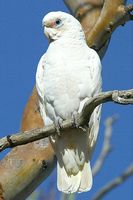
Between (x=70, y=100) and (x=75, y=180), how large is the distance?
0.60 meters

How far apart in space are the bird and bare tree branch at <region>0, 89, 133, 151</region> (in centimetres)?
45

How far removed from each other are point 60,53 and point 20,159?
0.83 metres

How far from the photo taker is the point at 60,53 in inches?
244

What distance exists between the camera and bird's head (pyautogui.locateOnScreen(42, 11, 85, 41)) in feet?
21.3

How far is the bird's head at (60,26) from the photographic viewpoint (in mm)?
6500

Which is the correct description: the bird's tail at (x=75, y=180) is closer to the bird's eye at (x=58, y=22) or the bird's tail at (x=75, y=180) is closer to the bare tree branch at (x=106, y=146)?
the bare tree branch at (x=106, y=146)

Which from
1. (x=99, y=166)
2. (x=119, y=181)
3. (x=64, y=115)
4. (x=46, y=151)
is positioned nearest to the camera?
(x=119, y=181)

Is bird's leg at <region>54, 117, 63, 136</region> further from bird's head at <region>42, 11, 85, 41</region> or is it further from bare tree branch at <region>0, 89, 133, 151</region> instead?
bird's head at <region>42, 11, 85, 41</region>

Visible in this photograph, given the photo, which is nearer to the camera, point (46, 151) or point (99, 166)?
point (99, 166)

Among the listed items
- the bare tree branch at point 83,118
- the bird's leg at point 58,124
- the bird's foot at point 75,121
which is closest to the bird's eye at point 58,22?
the bird's leg at point 58,124

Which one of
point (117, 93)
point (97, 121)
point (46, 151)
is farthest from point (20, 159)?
point (117, 93)

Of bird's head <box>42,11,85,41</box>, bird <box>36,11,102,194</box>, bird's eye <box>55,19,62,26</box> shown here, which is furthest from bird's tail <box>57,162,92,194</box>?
bird's eye <box>55,19,62,26</box>

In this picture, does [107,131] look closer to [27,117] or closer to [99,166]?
[99,166]

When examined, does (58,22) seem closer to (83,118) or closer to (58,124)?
(58,124)
